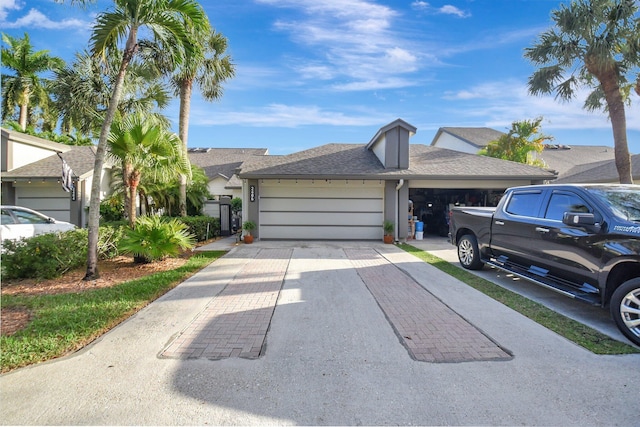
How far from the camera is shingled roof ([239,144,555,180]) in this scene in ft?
39.9

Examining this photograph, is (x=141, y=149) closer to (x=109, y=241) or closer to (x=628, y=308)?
(x=109, y=241)

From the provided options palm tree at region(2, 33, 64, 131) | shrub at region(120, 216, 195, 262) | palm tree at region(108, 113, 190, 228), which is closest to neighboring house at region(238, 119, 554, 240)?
palm tree at region(108, 113, 190, 228)

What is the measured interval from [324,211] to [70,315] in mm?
9363

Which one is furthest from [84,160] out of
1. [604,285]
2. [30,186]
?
[604,285]

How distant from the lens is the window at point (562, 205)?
4.82 metres

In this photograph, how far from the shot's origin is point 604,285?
13.7 feet

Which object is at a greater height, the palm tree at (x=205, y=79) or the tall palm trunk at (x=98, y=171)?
the palm tree at (x=205, y=79)

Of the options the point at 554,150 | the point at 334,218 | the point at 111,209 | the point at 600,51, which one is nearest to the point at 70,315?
the point at 334,218

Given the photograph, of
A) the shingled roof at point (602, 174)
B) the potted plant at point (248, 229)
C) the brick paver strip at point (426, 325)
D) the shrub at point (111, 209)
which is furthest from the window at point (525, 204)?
the shrub at point (111, 209)

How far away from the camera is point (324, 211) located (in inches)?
512

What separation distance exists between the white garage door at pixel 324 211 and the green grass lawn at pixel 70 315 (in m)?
6.19

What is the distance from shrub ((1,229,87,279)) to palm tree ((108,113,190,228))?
63.5 inches

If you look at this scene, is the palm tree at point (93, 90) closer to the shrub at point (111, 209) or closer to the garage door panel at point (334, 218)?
the shrub at point (111, 209)

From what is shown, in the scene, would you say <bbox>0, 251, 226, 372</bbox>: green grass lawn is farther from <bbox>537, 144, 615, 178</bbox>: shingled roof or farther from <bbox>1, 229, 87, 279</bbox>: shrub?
<bbox>537, 144, 615, 178</bbox>: shingled roof
